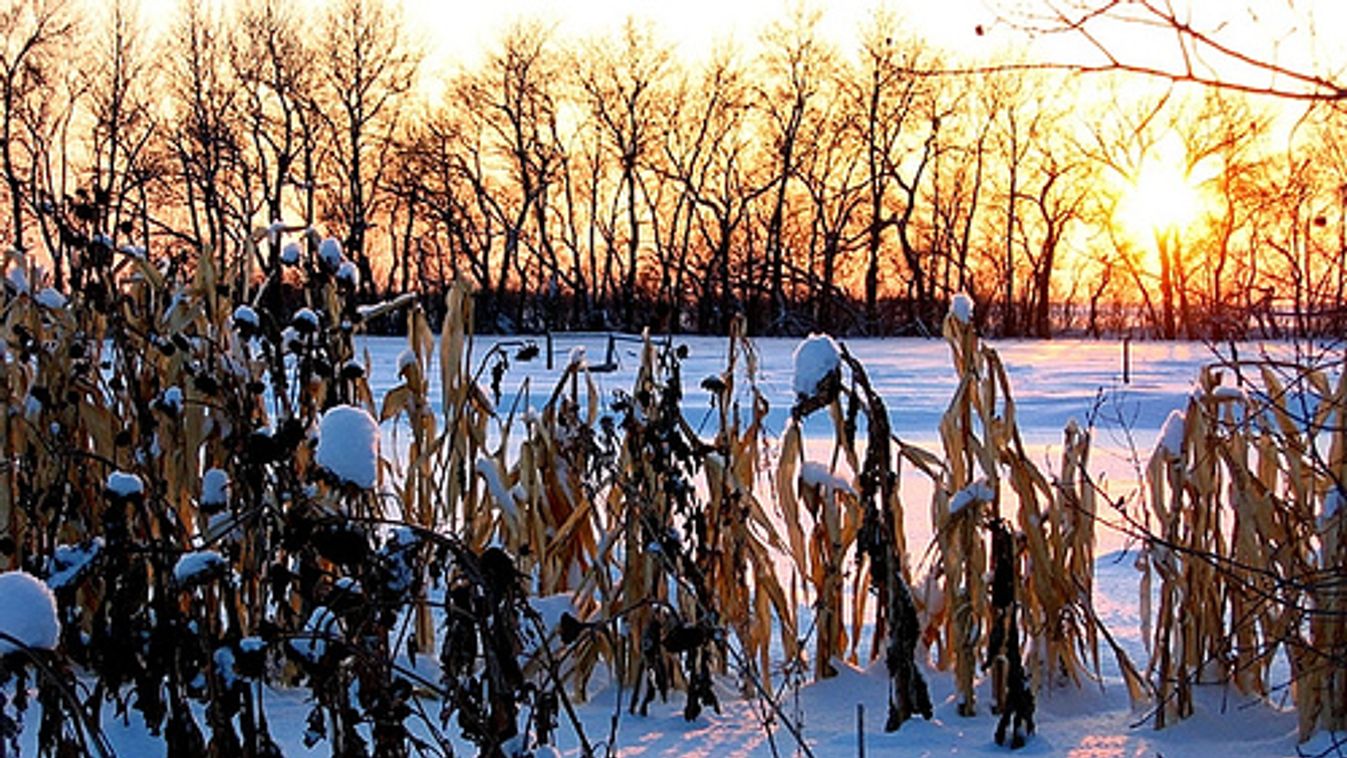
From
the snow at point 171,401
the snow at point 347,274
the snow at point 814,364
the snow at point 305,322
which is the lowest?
the snow at point 171,401

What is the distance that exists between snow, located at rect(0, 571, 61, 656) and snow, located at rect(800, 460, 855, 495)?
6.04 ft

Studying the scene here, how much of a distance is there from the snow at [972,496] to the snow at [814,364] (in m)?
0.53

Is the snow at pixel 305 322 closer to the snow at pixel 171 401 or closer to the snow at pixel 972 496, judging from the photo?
the snow at pixel 171 401

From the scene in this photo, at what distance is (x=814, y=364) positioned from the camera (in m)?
2.37

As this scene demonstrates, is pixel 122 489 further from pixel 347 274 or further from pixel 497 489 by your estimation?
pixel 497 489

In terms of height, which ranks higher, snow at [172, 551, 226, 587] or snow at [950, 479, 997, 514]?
snow at [172, 551, 226, 587]

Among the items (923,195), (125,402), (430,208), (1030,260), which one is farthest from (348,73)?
(125,402)

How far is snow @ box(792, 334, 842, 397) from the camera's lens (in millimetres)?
2357

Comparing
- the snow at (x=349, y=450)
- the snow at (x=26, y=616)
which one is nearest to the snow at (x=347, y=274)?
the snow at (x=349, y=450)

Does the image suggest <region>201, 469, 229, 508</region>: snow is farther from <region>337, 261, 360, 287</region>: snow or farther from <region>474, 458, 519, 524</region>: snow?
<region>474, 458, 519, 524</region>: snow

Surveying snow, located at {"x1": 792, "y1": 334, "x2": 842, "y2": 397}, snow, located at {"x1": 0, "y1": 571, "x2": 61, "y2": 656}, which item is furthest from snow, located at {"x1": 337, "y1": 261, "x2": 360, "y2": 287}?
snow, located at {"x1": 0, "y1": 571, "x2": 61, "y2": 656}

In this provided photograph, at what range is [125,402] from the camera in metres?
3.05

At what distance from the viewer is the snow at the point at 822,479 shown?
2.93 meters

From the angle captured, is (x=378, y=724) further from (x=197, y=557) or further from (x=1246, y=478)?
(x=1246, y=478)
